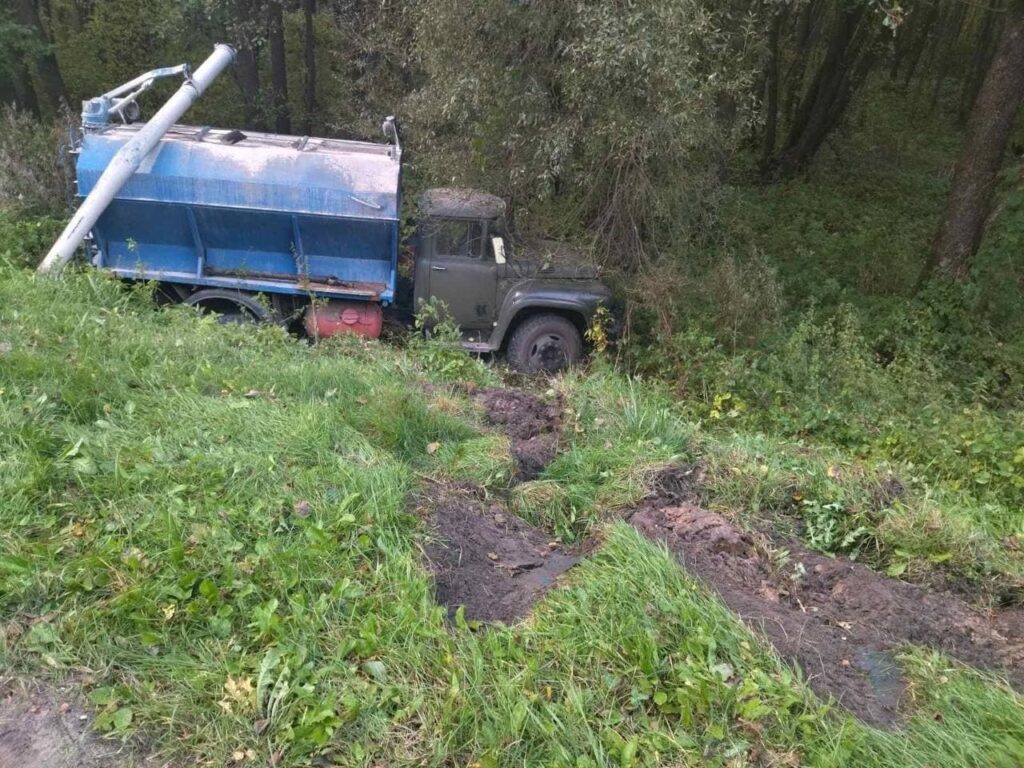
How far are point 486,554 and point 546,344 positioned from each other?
4.98 metres

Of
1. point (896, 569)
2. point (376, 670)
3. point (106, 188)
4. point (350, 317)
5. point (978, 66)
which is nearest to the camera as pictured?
point (376, 670)

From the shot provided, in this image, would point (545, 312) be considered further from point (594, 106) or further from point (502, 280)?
point (594, 106)

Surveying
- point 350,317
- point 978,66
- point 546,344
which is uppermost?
point 978,66

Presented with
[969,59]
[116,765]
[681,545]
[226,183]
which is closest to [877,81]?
[969,59]

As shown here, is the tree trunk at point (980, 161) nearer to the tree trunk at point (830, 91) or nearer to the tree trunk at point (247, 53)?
the tree trunk at point (830, 91)

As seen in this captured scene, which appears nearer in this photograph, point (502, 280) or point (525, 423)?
point (525, 423)

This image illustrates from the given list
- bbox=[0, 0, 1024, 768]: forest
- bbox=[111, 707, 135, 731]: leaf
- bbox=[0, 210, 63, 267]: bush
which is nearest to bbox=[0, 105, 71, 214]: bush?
bbox=[0, 0, 1024, 768]: forest

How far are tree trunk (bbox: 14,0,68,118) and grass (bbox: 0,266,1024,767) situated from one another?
12.1m

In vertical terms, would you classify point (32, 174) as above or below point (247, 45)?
below

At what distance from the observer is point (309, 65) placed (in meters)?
16.0

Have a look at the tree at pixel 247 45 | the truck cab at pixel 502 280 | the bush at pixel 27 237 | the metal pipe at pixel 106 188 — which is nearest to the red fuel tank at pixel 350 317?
the truck cab at pixel 502 280

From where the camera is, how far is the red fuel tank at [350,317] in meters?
8.27

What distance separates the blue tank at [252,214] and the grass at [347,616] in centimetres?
378

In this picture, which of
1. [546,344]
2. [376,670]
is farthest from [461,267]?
[376,670]
